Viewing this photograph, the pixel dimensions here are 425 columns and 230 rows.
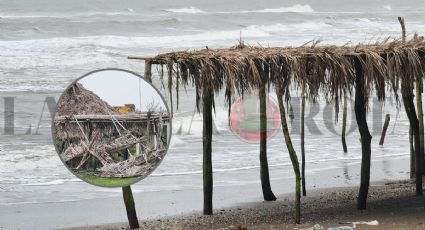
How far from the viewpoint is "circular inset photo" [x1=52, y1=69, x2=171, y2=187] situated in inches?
374

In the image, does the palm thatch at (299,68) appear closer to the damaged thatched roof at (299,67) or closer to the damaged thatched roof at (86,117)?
the damaged thatched roof at (299,67)

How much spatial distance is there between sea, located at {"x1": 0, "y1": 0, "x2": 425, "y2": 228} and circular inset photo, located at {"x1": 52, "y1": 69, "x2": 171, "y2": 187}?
146 inches

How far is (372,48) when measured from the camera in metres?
10.5

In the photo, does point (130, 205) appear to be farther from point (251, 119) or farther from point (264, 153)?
point (251, 119)

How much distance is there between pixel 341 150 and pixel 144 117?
9.58 meters

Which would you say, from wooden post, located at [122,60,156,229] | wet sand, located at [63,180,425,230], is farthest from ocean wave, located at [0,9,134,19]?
wooden post, located at [122,60,156,229]

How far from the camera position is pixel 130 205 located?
426 inches

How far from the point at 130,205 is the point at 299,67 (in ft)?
8.83

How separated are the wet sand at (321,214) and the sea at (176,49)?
1.34 meters

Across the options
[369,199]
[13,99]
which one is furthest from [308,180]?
[13,99]

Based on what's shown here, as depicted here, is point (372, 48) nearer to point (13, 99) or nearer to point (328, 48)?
point (328, 48)

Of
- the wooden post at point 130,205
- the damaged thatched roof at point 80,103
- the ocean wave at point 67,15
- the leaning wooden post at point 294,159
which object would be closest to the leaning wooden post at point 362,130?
the leaning wooden post at point 294,159

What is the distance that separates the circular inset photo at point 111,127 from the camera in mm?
9508

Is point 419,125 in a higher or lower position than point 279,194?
higher
